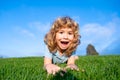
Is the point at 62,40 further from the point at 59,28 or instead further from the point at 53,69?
the point at 53,69

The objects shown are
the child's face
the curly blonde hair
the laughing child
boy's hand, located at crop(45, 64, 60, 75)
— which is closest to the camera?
boy's hand, located at crop(45, 64, 60, 75)

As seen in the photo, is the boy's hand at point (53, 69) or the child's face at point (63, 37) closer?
the boy's hand at point (53, 69)

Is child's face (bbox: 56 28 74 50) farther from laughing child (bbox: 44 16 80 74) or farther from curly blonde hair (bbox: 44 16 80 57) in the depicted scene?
curly blonde hair (bbox: 44 16 80 57)

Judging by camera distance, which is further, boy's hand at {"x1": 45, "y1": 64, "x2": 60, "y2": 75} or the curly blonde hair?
the curly blonde hair

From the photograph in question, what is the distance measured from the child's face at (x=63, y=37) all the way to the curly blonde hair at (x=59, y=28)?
4.8 inches

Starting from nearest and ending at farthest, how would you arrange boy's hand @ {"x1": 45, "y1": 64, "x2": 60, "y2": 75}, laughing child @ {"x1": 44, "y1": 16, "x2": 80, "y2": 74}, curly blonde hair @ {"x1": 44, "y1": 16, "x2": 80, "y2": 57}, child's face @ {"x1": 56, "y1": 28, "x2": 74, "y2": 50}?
boy's hand @ {"x1": 45, "y1": 64, "x2": 60, "y2": 75}, child's face @ {"x1": 56, "y1": 28, "x2": 74, "y2": 50}, laughing child @ {"x1": 44, "y1": 16, "x2": 80, "y2": 74}, curly blonde hair @ {"x1": 44, "y1": 16, "x2": 80, "y2": 57}

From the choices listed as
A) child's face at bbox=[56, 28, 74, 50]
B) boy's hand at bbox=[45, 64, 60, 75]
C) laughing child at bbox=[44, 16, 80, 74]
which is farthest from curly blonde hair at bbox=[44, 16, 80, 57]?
boy's hand at bbox=[45, 64, 60, 75]

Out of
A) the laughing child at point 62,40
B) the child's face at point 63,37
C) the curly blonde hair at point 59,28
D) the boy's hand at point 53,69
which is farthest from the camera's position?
the curly blonde hair at point 59,28

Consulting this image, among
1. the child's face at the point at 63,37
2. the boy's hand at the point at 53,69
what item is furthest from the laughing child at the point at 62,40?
the boy's hand at the point at 53,69

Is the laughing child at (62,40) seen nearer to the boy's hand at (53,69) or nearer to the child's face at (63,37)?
the child's face at (63,37)

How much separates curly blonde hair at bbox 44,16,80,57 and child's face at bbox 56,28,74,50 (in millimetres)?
121

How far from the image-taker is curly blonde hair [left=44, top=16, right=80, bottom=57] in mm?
8227

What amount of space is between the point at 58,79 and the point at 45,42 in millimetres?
3247

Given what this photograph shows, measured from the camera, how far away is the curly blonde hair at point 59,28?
8227mm
